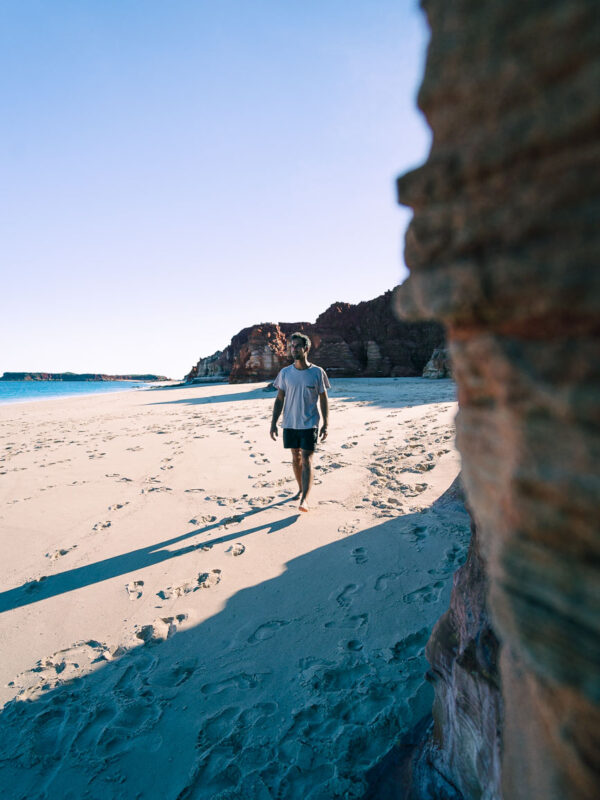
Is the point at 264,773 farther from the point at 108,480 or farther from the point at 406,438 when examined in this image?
the point at 406,438

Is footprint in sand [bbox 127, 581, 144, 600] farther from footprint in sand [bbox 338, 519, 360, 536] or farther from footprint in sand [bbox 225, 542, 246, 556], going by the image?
footprint in sand [bbox 338, 519, 360, 536]

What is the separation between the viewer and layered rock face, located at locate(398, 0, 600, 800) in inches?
17.4

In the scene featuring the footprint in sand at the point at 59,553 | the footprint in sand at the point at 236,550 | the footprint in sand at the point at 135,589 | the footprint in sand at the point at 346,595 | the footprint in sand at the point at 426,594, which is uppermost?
the footprint in sand at the point at 59,553

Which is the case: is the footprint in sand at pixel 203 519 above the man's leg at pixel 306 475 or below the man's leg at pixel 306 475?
below

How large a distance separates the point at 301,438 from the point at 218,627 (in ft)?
6.24

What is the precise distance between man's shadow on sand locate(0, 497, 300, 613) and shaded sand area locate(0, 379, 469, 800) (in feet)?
0.05

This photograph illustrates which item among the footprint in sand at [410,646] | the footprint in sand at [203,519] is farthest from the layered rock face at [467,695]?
the footprint in sand at [203,519]

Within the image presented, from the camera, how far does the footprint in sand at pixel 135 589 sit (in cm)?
266

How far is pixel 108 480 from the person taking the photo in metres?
5.07

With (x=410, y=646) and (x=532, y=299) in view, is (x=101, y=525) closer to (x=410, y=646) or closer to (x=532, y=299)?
(x=410, y=646)

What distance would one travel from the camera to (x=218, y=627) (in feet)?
7.55

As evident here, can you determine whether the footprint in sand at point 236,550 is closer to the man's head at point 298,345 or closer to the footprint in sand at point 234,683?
the footprint in sand at point 234,683

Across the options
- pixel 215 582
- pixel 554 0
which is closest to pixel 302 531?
pixel 215 582

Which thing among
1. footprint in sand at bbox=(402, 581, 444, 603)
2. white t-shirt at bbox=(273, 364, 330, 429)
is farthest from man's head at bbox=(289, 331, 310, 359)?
footprint in sand at bbox=(402, 581, 444, 603)
